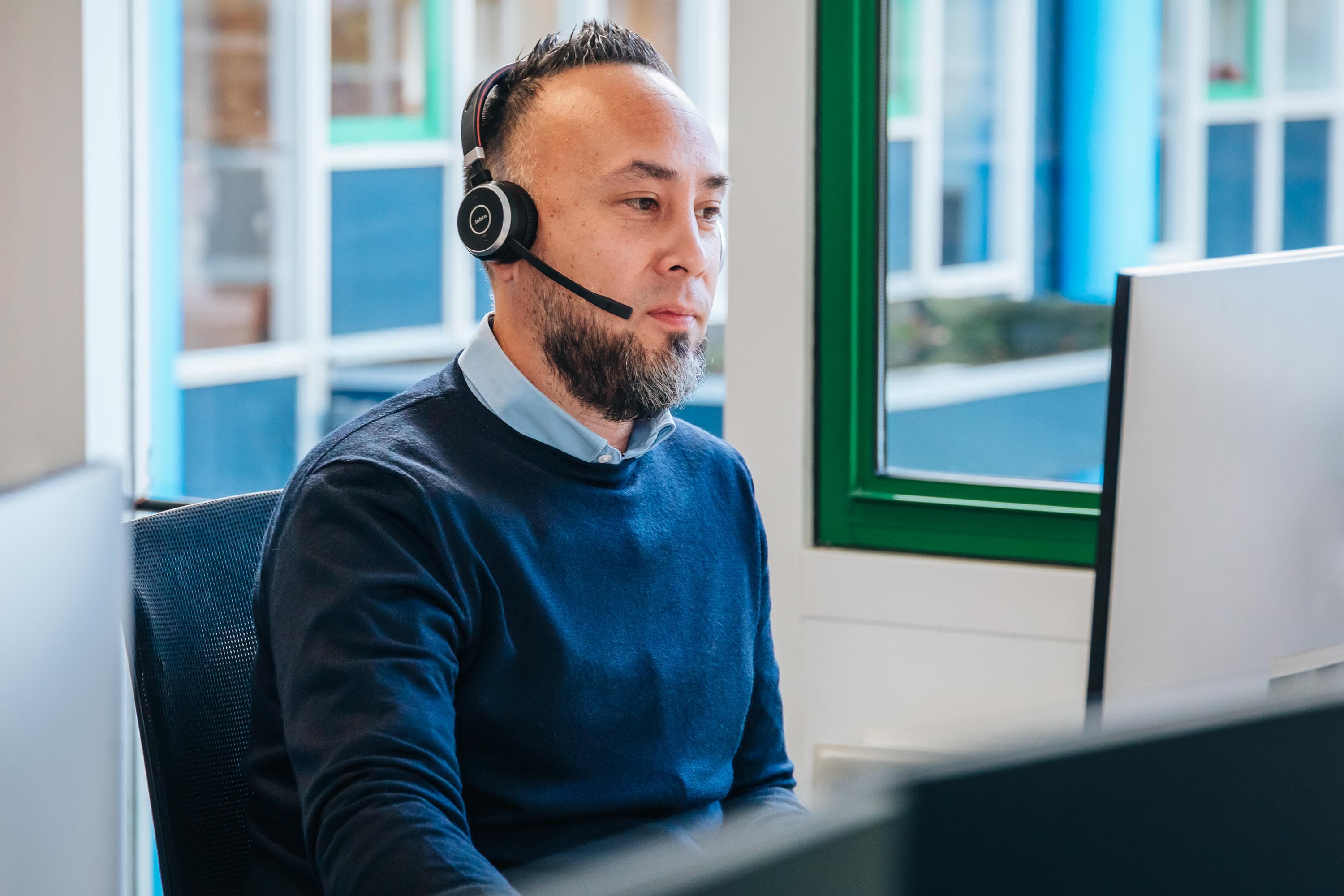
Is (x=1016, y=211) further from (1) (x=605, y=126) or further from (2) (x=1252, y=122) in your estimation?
(1) (x=605, y=126)

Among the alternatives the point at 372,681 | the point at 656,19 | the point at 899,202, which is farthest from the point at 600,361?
the point at 656,19

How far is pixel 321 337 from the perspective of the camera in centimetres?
296

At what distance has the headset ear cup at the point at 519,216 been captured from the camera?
135 centimetres

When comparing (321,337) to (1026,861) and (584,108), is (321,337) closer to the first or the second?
(584,108)

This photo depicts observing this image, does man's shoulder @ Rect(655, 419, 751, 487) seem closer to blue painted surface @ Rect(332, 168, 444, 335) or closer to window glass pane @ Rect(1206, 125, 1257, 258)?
window glass pane @ Rect(1206, 125, 1257, 258)

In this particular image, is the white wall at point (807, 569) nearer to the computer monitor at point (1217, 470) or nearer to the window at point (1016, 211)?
the window at point (1016, 211)

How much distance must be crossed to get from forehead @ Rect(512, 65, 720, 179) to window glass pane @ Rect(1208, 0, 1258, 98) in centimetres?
103

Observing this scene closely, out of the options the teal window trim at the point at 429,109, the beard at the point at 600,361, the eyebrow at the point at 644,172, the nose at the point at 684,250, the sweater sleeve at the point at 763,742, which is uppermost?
the teal window trim at the point at 429,109

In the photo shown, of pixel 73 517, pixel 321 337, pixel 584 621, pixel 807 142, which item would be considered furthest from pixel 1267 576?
pixel 321 337

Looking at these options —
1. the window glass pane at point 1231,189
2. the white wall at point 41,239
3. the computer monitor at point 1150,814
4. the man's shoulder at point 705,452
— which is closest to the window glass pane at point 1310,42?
the window glass pane at point 1231,189

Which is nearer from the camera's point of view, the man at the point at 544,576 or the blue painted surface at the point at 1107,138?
the man at the point at 544,576

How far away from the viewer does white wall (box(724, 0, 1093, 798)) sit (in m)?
1.83

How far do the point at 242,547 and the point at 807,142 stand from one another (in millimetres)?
981

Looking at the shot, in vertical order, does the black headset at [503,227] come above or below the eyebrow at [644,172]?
below
